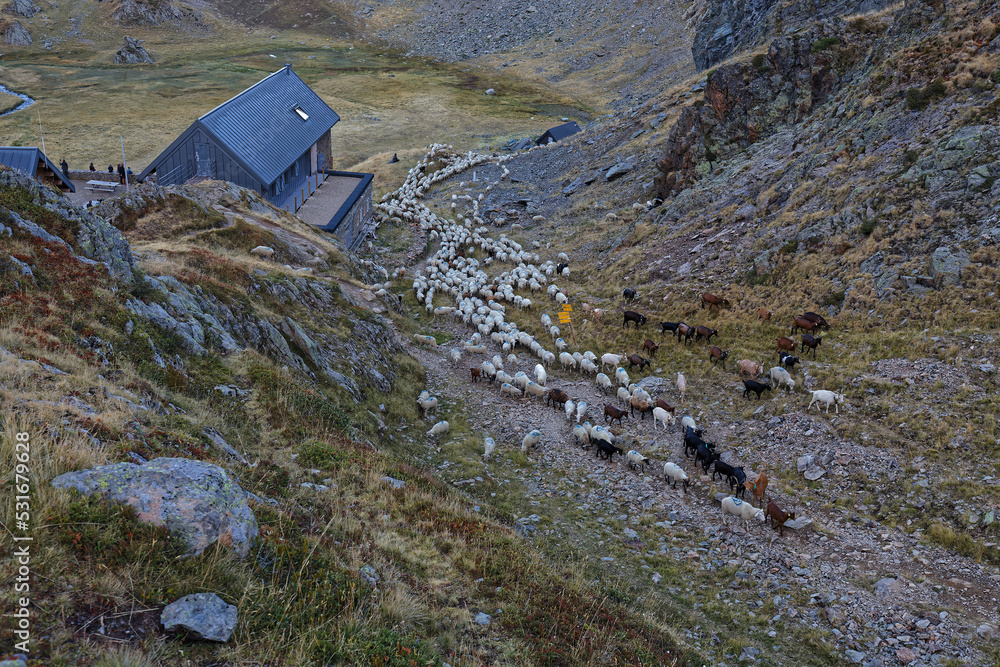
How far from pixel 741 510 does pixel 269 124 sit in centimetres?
3853

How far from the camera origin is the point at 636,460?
704 inches

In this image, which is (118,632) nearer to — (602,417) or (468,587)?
(468,587)

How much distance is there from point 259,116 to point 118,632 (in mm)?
40296

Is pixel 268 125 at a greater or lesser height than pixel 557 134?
greater

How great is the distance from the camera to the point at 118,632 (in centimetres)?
621

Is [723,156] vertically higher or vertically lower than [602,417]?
higher

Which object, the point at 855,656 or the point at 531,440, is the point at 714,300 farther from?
the point at 855,656

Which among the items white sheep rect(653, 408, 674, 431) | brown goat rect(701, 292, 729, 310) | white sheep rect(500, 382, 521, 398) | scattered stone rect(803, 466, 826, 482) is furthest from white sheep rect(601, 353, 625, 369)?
scattered stone rect(803, 466, 826, 482)

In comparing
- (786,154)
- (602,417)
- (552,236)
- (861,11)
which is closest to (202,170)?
(552,236)

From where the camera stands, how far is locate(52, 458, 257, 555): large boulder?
7387 mm

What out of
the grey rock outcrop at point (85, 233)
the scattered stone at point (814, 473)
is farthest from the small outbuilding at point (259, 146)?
the scattered stone at point (814, 473)

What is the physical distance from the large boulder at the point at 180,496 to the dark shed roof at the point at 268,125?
31928 mm

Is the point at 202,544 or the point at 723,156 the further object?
the point at 723,156

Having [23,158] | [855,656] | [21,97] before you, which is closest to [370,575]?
[855,656]
